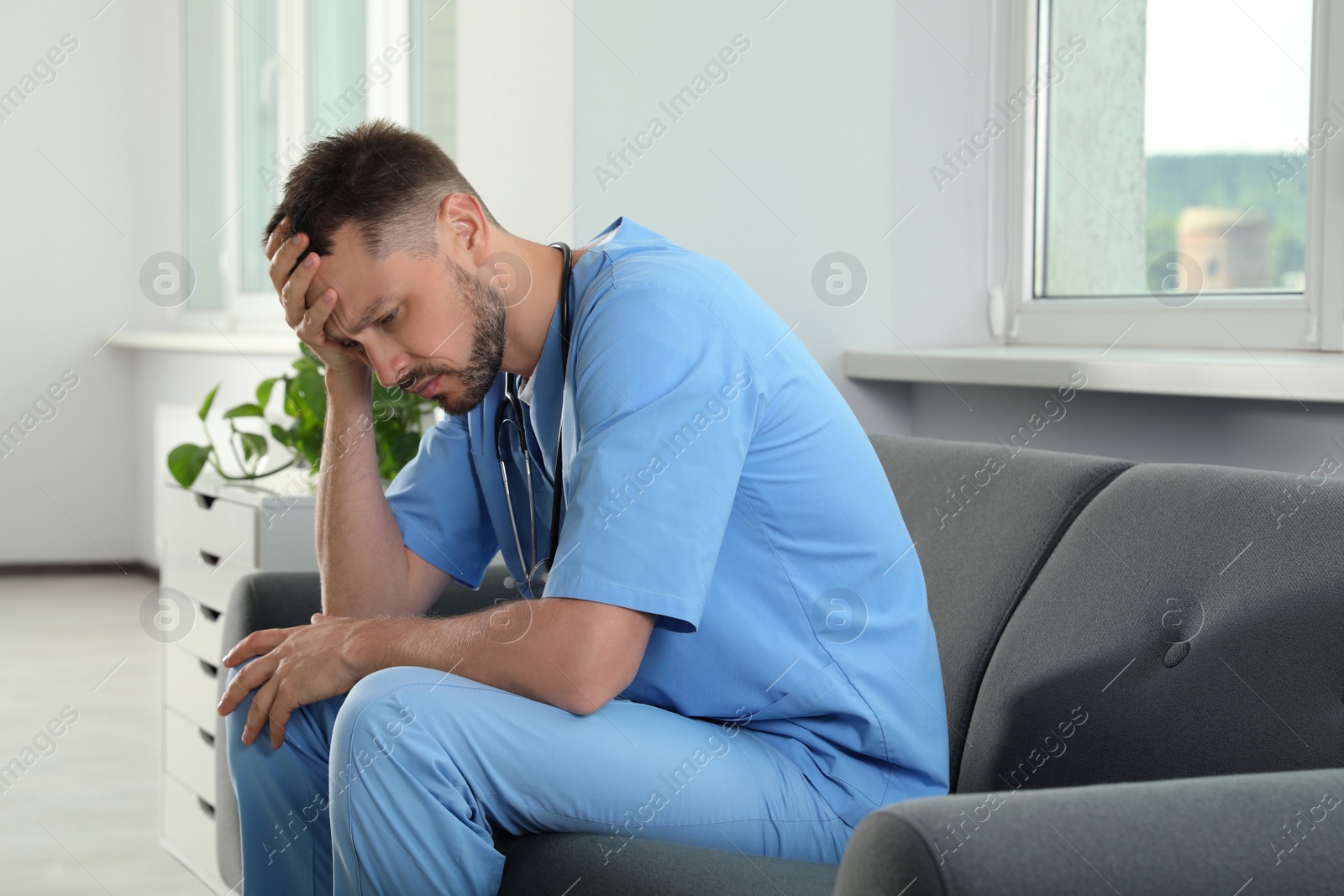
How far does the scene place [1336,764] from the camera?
1.09 metres

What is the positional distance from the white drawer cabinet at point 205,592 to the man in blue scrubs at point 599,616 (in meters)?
0.61

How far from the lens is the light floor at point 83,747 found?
7.41ft

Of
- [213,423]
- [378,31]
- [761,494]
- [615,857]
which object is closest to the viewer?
[615,857]

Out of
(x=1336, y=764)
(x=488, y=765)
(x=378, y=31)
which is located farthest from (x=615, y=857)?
(x=378, y=31)

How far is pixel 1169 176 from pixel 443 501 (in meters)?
1.31

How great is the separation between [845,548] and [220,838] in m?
1.28

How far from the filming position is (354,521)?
5.17ft

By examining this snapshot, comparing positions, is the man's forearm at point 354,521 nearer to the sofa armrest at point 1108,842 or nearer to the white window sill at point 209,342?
the sofa armrest at point 1108,842

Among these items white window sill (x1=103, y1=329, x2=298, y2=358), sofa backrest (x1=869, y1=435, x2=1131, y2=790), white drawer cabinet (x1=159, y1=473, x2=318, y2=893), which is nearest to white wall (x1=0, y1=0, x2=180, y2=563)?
white window sill (x1=103, y1=329, x2=298, y2=358)

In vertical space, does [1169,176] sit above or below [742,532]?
above

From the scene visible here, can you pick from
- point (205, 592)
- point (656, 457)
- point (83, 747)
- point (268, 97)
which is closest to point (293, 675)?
point (656, 457)

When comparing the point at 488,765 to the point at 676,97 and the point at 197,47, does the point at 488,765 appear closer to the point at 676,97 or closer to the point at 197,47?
the point at 676,97

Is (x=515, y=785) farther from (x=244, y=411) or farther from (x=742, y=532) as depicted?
(x=244, y=411)

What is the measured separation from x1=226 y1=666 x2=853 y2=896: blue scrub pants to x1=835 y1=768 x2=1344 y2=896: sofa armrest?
333mm
